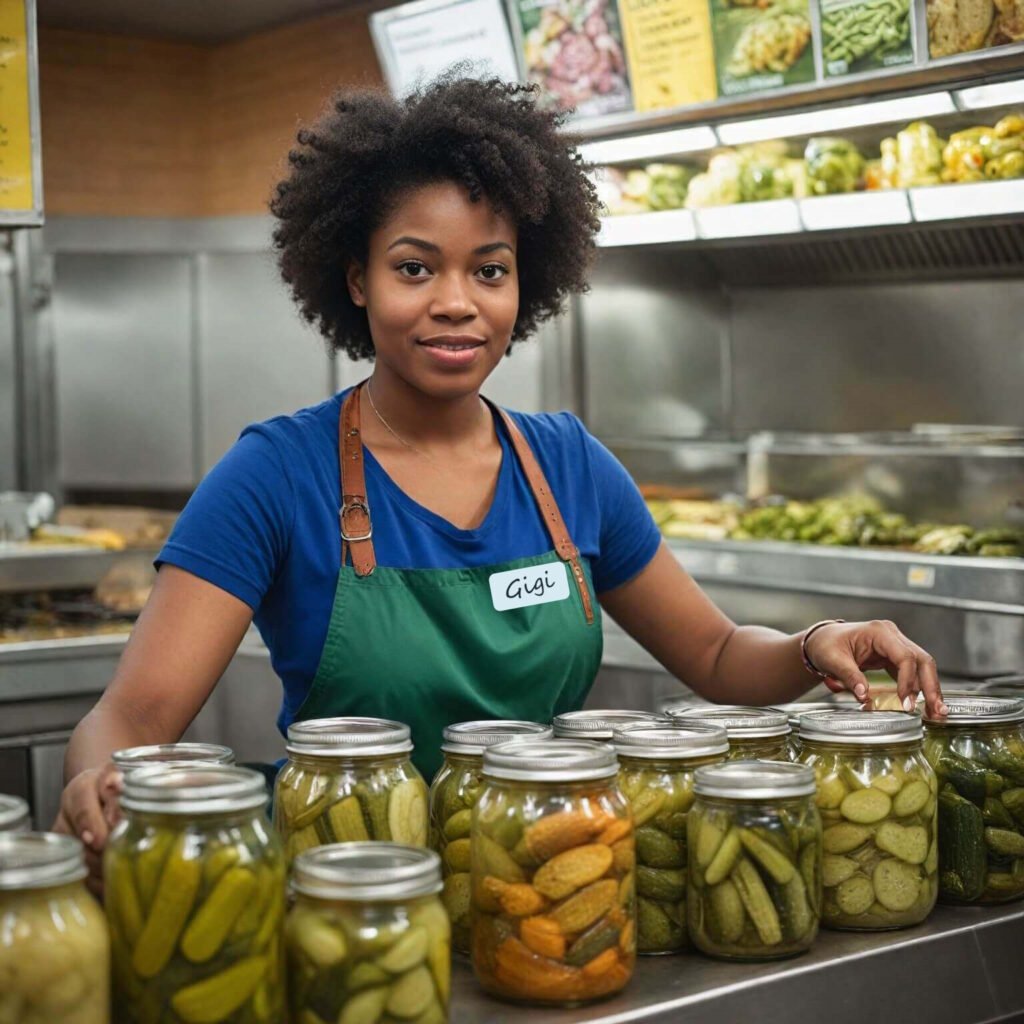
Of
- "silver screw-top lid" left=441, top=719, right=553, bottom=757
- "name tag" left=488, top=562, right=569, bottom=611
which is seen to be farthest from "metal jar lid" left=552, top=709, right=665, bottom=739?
"name tag" left=488, top=562, right=569, bottom=611

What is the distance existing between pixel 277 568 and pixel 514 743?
62cm

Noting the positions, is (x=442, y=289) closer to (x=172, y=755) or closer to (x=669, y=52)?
(x=172, y=755)

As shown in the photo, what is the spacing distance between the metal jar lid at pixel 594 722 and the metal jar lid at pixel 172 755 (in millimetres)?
367

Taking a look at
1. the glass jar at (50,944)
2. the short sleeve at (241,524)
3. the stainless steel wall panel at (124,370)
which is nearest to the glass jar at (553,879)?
the glass jar at (50,944)

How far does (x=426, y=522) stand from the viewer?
2018 mm

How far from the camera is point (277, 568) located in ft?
6.44

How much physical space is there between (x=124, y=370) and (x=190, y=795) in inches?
225

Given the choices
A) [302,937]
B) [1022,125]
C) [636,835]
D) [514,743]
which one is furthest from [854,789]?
[1022,125]

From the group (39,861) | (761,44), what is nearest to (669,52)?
(761,44)

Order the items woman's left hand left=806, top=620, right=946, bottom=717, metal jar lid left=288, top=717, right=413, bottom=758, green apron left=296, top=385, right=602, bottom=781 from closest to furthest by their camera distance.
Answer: metal jar lid left=288, top=717, right=413, bottom=758 < woman's left hand left=806, top=620, right=946, bottom=717 < green apron left=296, top=385, right=602, bottom=781

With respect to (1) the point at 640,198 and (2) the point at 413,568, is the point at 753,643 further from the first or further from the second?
(1) the point at 640,198

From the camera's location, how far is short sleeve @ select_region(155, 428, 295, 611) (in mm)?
1837

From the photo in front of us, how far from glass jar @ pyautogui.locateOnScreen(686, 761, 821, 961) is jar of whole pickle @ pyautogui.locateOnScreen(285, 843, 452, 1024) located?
0.32 m

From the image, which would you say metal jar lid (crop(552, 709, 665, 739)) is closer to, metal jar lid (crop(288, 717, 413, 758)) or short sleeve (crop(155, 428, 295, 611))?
metal jar lid (crop(288, 717, 413, 758))
